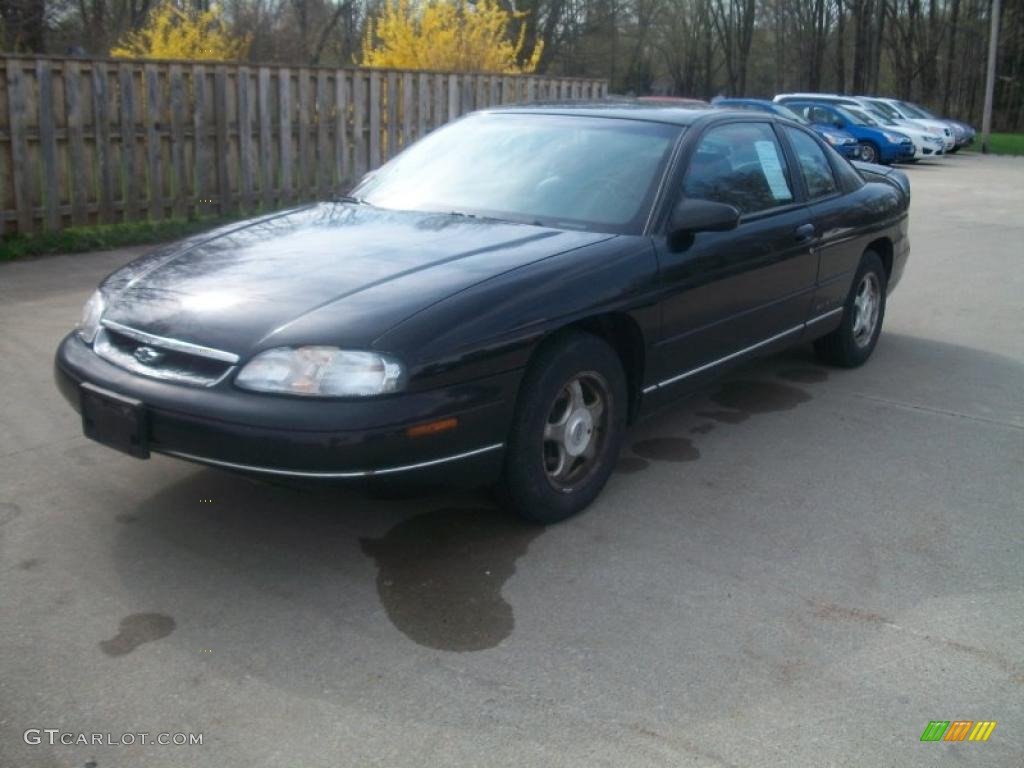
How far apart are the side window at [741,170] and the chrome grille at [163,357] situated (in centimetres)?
222

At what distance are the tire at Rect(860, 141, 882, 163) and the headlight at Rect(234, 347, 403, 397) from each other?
2415cm

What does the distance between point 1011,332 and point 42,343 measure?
671cm

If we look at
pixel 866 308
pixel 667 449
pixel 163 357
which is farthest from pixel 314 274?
pixel 866 308

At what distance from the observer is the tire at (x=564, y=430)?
388 centimetres

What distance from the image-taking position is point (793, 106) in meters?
26.2

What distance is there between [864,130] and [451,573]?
24.2 meters

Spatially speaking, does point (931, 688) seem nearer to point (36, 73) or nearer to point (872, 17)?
point (36, 73)

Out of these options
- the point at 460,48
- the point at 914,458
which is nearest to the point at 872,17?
the point at 460,48

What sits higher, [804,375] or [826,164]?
[826,164]

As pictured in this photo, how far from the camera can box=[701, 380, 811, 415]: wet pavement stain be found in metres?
5.85

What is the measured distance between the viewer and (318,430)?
333 centimetres

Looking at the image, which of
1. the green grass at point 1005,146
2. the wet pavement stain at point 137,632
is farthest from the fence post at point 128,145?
the green grass at point 1005,146

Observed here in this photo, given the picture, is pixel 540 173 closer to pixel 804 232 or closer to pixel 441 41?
pixel 804 232

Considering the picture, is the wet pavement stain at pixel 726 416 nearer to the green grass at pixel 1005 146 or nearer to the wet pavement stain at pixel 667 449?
the wet pavement stain at pixel 667 449
